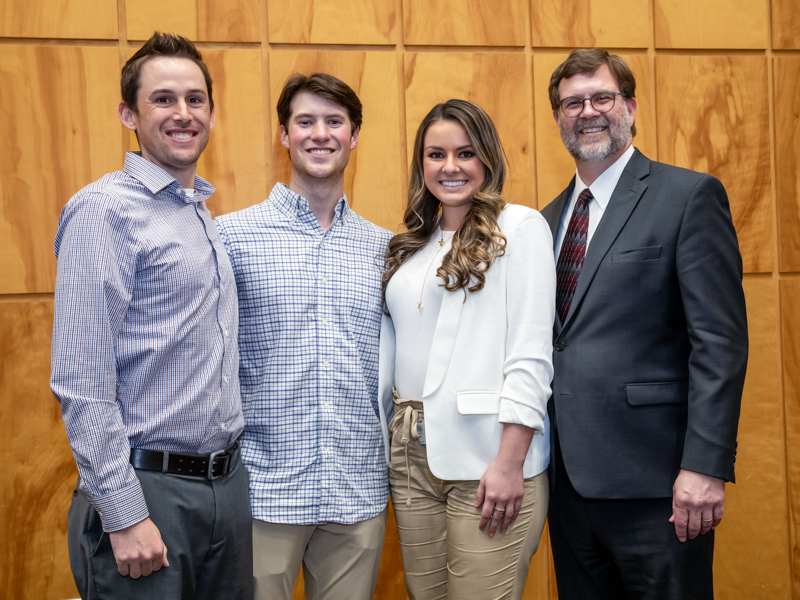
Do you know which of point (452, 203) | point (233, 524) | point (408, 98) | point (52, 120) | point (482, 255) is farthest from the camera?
point (408, 98)

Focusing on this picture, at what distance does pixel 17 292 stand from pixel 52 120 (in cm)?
70

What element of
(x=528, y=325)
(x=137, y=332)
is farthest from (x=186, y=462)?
(x=528, y=325)

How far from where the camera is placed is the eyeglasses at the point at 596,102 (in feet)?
6.42

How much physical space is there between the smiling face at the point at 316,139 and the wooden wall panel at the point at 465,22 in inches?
37.2

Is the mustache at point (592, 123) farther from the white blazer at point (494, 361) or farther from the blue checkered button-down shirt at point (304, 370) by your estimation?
the blue checkered button-down shirt at point (304, 370)

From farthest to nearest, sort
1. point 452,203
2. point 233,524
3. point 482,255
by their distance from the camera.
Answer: point 452,203 → point 482,255 → point 233,524

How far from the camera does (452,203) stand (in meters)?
1.89

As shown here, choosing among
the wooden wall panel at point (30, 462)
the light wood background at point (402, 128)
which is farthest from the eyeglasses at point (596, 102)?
the wooden wall panel at point (30, 462)

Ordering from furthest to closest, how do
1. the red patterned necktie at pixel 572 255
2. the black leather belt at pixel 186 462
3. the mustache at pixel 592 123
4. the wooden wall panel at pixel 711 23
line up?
the wooden wall panel at pixel 711 23 < the mustache at pixel 592 123 < the red patterned necktie at pixel 572 255 < the black leather belt at pixel 186 462

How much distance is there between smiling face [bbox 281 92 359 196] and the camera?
194 cm

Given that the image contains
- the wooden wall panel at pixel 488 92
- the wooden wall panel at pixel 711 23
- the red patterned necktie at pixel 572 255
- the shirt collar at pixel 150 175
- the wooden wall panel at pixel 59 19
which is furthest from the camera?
A: the wooden wall panel at pixel 711 23

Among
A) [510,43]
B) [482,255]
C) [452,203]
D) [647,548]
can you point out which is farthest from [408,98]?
[647,548]

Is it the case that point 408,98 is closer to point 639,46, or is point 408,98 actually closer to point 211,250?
point 639,46

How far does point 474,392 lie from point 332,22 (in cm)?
180
